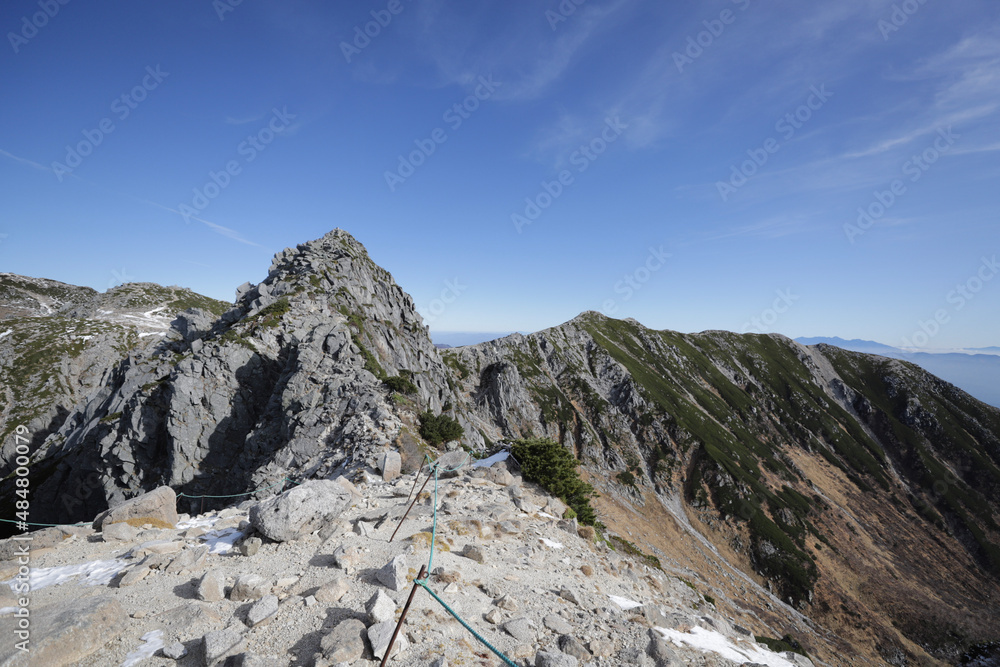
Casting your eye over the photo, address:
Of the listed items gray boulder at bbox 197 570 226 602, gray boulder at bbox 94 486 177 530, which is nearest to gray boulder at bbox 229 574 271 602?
gray boulder at bbox 197 570 226 602

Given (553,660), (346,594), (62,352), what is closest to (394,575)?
(346,594)

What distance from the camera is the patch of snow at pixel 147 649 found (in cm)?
650

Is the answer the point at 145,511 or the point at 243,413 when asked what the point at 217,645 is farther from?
the point at 243,413

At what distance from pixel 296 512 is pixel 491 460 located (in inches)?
378

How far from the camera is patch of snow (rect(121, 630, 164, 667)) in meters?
6.50

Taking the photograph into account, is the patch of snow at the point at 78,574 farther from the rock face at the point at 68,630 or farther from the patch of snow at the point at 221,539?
the rock face at the point at 68,630

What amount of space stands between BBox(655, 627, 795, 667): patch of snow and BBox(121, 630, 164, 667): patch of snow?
10171 millimetres

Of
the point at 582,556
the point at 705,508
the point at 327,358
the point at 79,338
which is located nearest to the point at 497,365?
the point at 705,508

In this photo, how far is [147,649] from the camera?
673 cm

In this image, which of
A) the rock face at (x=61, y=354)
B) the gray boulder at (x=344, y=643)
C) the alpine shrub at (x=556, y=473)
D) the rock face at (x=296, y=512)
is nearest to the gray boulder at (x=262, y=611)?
the gray boulder at (x=344, y=643)

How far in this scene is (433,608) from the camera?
8234 millimetres

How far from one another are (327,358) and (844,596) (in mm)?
81028

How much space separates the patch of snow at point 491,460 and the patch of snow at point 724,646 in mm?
10142

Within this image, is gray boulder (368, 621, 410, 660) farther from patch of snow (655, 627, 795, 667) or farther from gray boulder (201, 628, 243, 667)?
patch of snow (655, 627, 795, 667)
